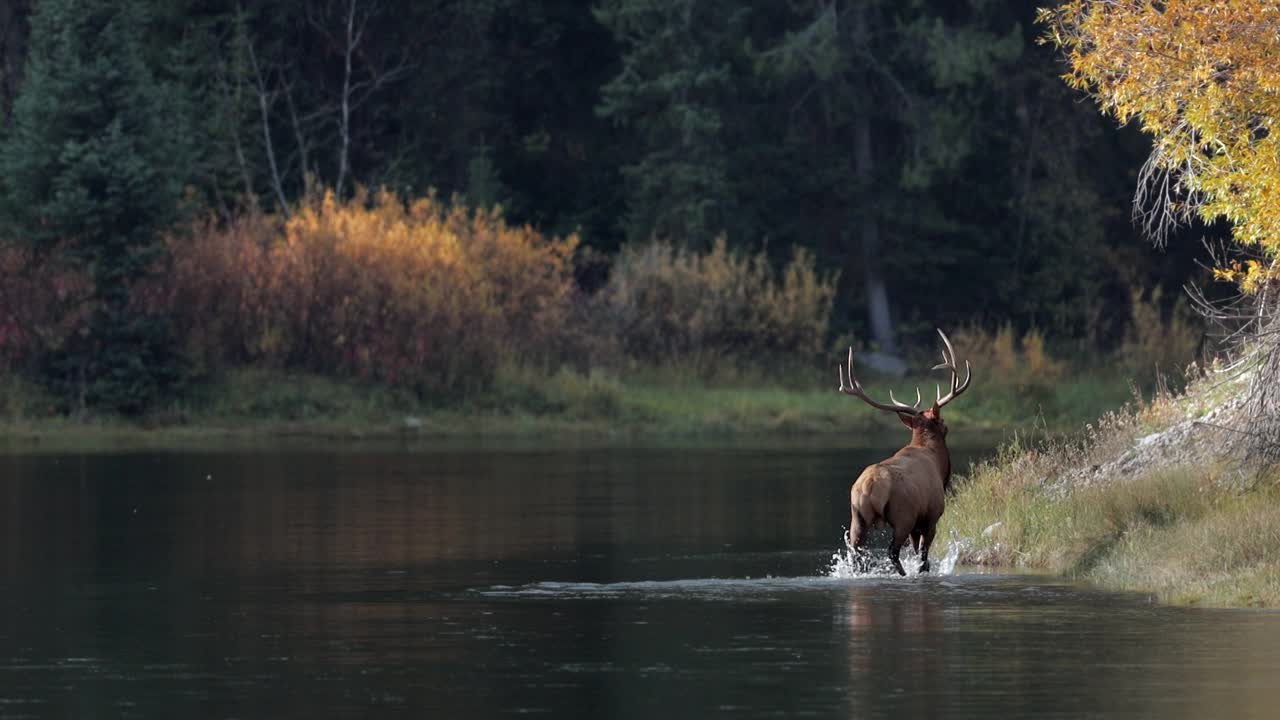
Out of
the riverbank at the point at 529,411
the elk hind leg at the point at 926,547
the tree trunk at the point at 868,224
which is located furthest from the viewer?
the tree trunk at the point at 868,224

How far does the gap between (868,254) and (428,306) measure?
55.8 feet

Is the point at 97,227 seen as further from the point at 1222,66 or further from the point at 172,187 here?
the point at 1222,66

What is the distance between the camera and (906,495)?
20.6 meters

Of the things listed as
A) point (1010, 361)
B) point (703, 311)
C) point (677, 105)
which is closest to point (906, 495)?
point (1010, 361)

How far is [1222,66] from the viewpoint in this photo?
22578 mm

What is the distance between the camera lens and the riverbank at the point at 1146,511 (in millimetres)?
19906

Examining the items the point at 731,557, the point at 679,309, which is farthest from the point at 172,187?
the point at 731,557

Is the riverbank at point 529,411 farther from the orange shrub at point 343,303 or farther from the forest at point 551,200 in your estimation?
the orange shrub at point 343,303

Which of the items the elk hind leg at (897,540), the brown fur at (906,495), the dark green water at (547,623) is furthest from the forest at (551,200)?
the elk hind leg at (897,540)

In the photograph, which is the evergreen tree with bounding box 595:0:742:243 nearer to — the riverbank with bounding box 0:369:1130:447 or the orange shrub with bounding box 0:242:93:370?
the riverbank with bounding box 0:369:1130:447

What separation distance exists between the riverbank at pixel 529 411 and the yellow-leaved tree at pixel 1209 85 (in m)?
24.2

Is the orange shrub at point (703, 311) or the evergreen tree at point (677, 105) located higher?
the evergreen tree at point (677, 105)

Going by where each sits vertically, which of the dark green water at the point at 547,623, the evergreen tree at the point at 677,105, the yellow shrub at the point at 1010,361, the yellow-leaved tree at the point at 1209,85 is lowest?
the dark green water at the point at 547,623

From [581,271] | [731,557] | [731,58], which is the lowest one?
[731,557]
